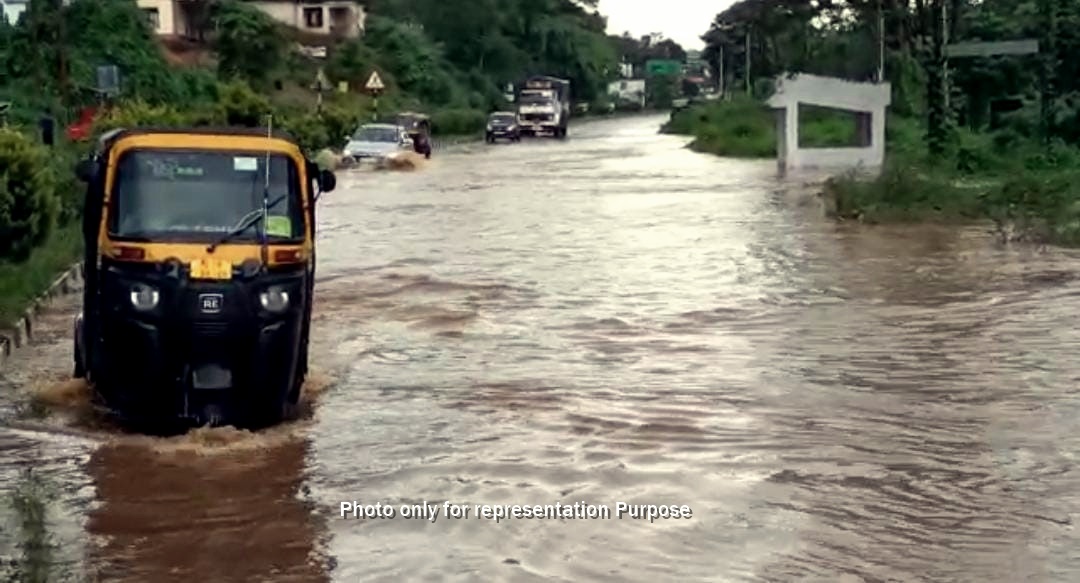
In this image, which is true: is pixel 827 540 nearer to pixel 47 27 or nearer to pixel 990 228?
pixel 990 228

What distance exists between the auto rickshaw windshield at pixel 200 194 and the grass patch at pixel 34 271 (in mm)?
4895

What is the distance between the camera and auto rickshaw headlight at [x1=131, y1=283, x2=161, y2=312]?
10.0 m

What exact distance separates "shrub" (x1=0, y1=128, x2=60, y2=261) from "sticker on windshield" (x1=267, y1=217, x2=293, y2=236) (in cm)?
647

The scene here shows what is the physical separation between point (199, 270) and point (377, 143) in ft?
115

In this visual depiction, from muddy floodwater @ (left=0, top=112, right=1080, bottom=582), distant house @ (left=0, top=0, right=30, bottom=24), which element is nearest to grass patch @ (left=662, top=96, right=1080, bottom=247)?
muddy floodwater @ (left=0, top=112, right=1080, bottom=582)

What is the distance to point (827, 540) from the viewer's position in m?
8.33

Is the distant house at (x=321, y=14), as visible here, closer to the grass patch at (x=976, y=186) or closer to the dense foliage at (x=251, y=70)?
the dense foliage at (x=251, y=70)

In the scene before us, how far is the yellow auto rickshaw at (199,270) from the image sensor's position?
10.1 metres

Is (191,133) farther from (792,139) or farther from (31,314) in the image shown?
(792,139)

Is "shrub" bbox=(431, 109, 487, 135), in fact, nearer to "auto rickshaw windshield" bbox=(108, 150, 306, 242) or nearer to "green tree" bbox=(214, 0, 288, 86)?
"green tree" bbox=(214, 0, 288, 86)

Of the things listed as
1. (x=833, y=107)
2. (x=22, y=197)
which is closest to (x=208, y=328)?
(x=22, y=197)

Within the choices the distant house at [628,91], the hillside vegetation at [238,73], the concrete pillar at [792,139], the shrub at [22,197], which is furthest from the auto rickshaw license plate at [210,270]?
the distant house at [628,91]

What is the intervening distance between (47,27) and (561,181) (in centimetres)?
1398

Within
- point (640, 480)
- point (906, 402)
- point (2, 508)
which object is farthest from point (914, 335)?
point (2, 508)
